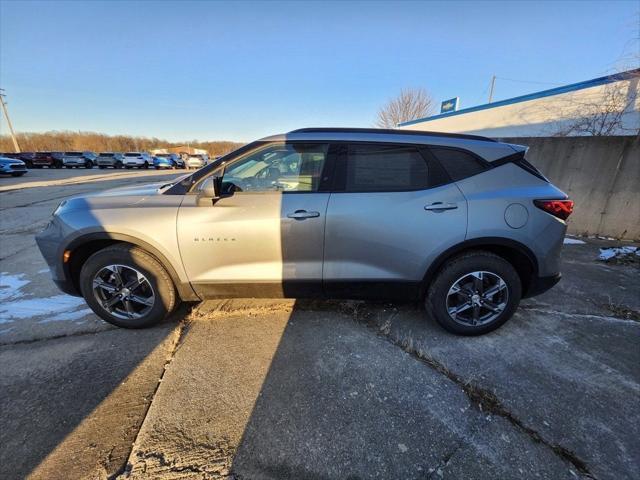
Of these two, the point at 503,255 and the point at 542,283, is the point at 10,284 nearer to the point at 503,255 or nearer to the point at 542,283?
the point at 503,255

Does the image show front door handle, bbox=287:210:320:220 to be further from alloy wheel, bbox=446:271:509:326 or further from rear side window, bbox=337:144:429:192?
alloy wheel, bbox=446:271:509:326

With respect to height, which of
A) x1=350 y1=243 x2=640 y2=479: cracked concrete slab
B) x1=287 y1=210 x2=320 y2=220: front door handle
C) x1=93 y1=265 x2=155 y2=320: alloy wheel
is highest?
x1=287 y1=210 x2=320 y2=220: front door handle

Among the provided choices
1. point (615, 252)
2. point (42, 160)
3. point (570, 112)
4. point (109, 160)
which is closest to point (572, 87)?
point (570, 112)

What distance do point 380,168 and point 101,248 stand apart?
267 cm

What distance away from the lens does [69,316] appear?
314 cm

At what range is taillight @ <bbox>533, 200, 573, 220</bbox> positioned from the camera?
247 centimetres

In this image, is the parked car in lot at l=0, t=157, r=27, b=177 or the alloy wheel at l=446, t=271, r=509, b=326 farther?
the parked car in lot at l=0, t=157, r=27, b=177

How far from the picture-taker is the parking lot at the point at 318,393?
1658mm

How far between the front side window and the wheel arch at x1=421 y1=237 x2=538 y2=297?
50.4 inches

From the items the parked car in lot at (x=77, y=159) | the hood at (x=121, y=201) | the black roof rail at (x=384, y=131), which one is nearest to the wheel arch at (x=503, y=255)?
the black roof rail at (x=384, y=131)

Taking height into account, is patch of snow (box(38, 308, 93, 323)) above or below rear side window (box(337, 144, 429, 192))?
below

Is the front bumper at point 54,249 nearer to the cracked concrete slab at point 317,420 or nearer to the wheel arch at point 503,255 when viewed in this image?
the cracked concrete slab at point 317,420

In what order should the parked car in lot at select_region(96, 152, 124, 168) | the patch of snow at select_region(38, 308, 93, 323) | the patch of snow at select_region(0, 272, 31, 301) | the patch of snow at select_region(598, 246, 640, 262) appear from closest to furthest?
the patch of snow at select_region(38, 308, 93, 323) → the patch of snow at select_region(0, 272, 31, 301) → the patch of snow at select_region(598, 246, 640, 262) → the parked car in lot at select_region(96, 152, 124, 168)

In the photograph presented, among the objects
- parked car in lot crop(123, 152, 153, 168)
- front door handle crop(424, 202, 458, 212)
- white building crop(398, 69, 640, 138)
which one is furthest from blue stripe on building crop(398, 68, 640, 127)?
parked car in lot crop(123, 152, 153, 168)
